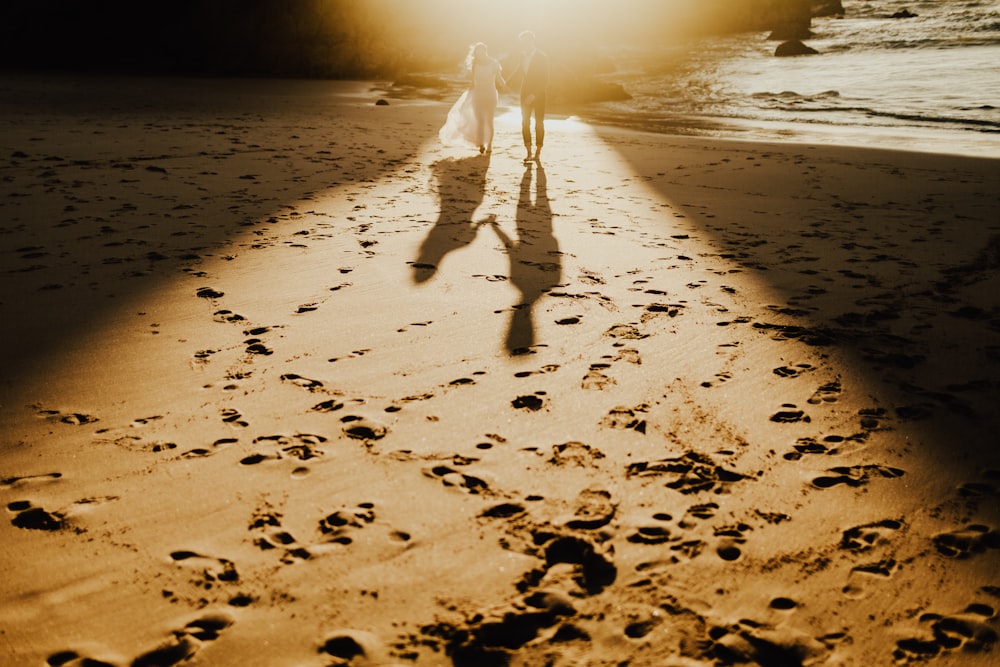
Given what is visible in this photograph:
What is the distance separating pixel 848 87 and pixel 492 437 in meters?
18.0

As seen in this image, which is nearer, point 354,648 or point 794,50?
point 354,648

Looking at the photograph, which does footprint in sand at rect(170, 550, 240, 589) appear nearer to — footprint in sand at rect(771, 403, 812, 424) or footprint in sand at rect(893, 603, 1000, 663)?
footprint in sand at rect(893, 603, 1000, 663)

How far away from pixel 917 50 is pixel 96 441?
2819cm

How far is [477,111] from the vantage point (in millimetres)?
8000

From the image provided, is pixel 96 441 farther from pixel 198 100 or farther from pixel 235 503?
pixel 198 100

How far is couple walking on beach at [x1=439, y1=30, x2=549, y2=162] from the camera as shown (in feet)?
25.3

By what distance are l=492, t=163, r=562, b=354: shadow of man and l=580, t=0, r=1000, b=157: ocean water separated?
604cm

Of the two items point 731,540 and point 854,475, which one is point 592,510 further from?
point 854,475

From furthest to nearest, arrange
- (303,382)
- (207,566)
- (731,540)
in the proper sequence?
(303,382) < (731,540) < (207,566)

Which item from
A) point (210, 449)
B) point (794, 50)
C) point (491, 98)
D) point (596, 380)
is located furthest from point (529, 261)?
point (794, 50)

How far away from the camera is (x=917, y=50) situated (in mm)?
23469

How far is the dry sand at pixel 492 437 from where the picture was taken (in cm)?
162

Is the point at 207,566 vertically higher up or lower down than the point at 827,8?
lower down

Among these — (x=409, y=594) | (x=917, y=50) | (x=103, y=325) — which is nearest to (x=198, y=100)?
(x=103, y=325)
